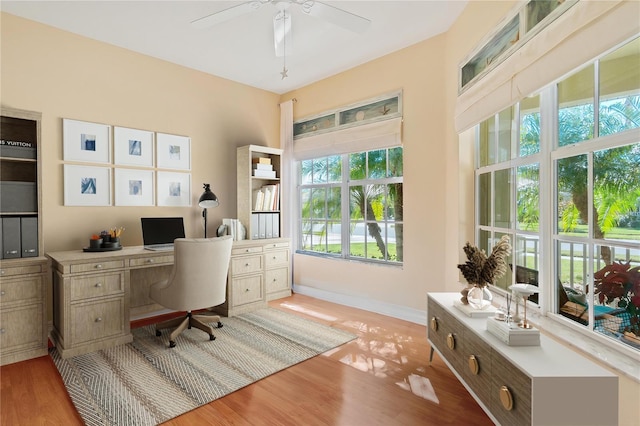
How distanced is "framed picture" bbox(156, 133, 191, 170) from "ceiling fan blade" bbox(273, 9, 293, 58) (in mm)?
1573

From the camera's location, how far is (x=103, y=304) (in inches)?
115

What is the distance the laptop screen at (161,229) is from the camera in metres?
3.63

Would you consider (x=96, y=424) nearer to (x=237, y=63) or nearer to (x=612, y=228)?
(x=612, y=228)

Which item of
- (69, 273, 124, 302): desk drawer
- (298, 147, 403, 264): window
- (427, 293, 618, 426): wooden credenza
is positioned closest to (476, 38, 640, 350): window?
(427, 293, 618, 426): wooden credenza

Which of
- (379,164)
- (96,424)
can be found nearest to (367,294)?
(379,164)

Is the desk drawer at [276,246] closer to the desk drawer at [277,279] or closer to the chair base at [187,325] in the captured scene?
the desk drawer at [277,279]

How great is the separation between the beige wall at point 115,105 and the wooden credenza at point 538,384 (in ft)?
11.5

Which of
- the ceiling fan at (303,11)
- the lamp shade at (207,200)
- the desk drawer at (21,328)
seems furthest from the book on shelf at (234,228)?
the ceiling fan at (303,11)

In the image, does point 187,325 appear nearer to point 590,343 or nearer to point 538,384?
point 538,384

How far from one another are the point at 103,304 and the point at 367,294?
273 cm

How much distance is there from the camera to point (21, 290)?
271 centimetres

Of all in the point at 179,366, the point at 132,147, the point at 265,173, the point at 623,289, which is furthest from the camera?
the point at 265,173

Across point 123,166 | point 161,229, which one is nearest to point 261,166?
point 161,229

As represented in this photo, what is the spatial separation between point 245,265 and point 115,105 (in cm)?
224
